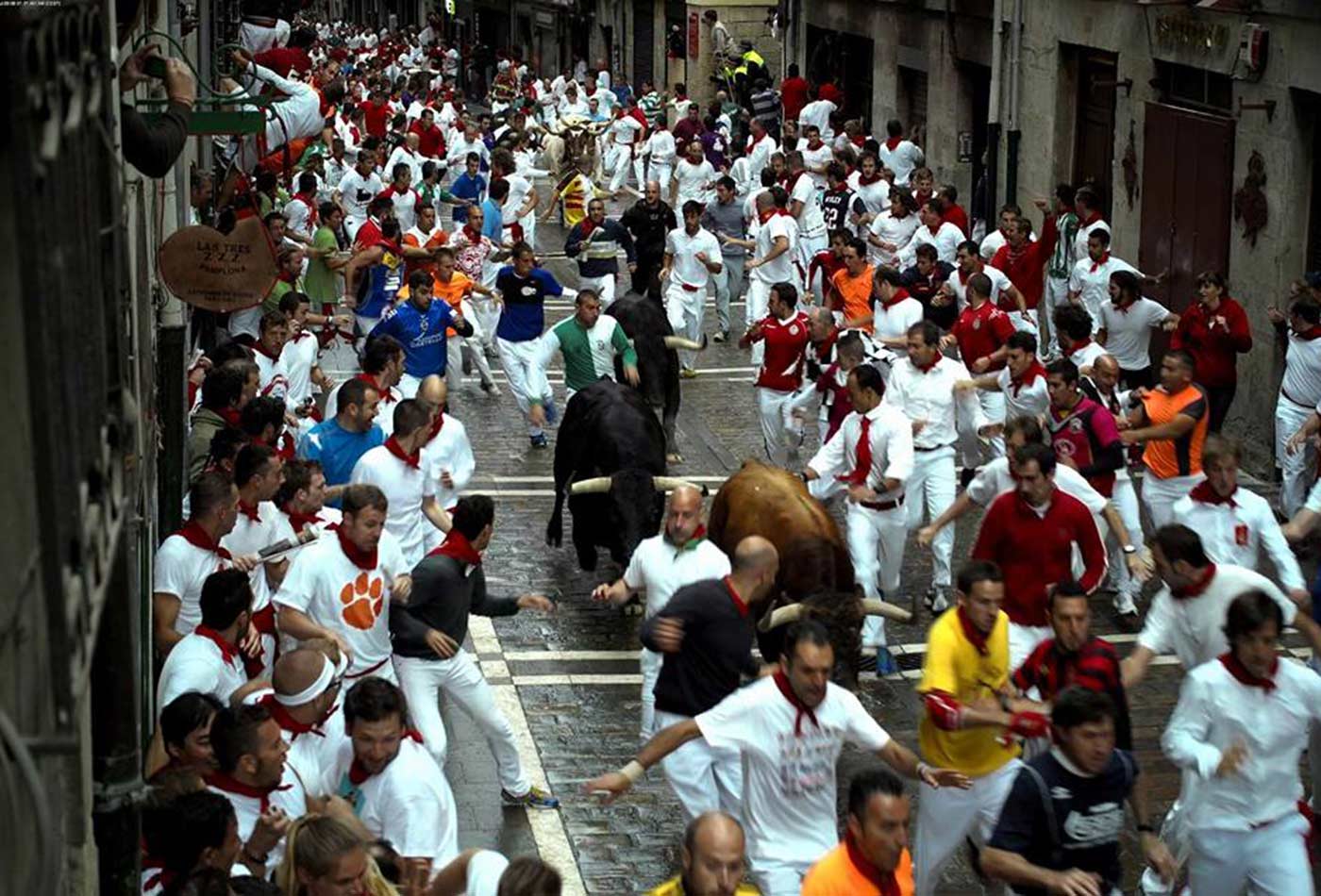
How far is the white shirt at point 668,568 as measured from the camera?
10984 mm

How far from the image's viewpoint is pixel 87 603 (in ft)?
15.4

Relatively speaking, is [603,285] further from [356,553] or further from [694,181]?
[356,553]

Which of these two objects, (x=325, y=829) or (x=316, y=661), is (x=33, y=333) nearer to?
(x=325, y=829)

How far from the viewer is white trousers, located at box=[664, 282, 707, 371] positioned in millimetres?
22938

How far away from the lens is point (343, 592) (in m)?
10.2

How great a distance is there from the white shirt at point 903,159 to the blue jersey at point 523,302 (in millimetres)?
11555

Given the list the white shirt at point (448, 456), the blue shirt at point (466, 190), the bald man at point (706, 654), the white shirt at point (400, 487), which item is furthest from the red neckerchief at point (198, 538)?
the blue shirt at point (466, 190)

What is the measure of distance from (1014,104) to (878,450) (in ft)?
50.6

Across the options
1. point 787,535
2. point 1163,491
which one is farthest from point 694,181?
point 787,535

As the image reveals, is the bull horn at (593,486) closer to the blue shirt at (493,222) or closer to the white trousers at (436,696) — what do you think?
the white trousers at (436,696)

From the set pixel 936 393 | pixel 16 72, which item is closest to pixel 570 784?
pixel 936 393

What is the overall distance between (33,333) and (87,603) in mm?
749

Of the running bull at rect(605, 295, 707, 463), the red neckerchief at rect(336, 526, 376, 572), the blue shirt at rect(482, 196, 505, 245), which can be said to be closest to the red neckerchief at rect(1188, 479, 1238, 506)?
the red neckerchief at rect(336, 526, 376, 572)

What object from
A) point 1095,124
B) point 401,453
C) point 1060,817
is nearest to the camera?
point 1060,817
